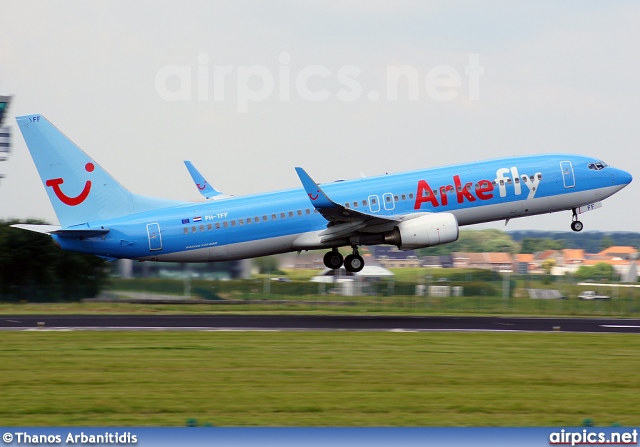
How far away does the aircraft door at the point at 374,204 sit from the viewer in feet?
A: 145

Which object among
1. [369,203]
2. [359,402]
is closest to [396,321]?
[369,203]

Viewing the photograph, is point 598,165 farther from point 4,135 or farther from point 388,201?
point 4,135

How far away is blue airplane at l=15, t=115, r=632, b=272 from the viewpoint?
42938mm

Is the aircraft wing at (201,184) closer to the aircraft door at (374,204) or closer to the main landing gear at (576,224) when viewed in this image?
the aircraft door at (374,204)

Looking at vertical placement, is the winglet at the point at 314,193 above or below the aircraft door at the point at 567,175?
below

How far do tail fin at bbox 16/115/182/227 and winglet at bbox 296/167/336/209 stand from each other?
8086mm

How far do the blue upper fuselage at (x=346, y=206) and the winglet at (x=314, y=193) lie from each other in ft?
8.87

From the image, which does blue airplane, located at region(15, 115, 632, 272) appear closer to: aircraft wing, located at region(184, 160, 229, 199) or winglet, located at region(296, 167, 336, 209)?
winglet, located at region(296, 167, 336, 209)

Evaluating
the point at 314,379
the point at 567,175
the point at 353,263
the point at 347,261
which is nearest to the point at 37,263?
the point at 347,261

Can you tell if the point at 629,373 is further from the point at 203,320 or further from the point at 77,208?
the point at 77,208

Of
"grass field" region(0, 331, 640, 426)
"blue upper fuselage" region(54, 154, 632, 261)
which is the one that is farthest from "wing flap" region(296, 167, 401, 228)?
"grass field" region(0, 331, 640, 426)

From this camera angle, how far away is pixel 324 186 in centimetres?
4481

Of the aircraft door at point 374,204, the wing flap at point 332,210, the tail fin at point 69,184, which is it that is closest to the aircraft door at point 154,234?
the tail fin at point 69,184

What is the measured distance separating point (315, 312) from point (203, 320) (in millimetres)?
7669
